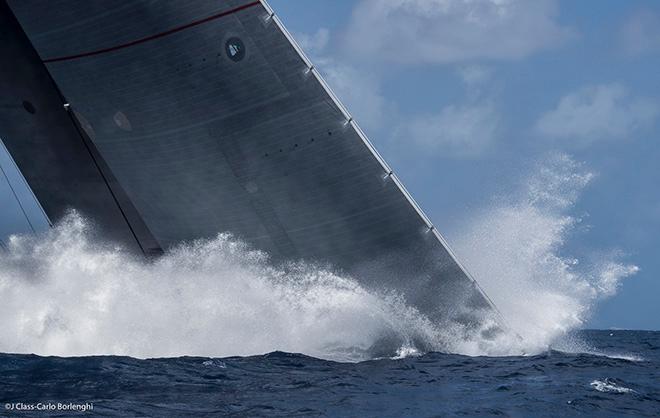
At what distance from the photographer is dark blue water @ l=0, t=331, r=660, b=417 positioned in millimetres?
9008

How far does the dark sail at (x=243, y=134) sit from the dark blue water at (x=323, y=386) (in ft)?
6.01

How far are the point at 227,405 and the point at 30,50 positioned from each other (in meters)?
8.95

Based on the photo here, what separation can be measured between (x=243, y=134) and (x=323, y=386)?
4601mm

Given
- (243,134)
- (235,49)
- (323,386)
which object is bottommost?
(323,386)

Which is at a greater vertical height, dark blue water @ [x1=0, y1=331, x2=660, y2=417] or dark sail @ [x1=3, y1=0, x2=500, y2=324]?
dark sail @ [x1=3, y1=0, x2=500, y2=324]

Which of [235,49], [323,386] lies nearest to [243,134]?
[235,49]

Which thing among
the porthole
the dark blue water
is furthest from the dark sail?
the dark blue water

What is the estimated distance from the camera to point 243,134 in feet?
43.2

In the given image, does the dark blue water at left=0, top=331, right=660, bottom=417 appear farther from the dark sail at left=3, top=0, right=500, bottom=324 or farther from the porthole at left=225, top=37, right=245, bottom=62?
the porthole at left=225, top=37, right=245, bottom=62

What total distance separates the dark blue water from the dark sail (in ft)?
6.01

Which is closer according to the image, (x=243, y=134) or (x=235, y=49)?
(x=235, y=49)

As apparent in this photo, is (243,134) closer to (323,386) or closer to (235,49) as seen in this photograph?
(235,49)

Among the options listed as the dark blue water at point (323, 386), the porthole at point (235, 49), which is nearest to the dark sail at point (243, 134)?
the porthole at point (235, 49)

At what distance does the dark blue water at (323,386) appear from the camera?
29.6 ft
